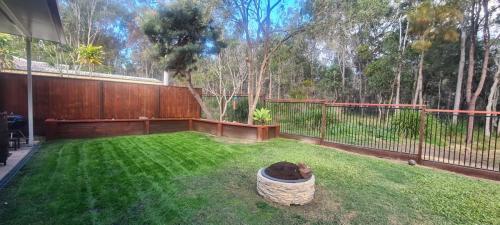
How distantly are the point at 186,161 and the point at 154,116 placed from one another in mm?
4315

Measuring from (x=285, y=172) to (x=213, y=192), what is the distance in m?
0.96

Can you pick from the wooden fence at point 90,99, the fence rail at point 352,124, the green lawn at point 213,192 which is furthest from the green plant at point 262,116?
the wooden fence at point 90,99

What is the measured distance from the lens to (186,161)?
450cm

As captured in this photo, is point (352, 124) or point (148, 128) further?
point (148, 128)

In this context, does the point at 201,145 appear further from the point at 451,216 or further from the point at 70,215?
the point at 451,216

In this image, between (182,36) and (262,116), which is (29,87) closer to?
(182,36)

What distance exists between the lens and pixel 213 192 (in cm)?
307

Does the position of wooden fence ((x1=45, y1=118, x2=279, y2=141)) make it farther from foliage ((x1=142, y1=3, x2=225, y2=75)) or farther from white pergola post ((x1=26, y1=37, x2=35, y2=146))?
foliage ((x1=142, y1=3, x2=225, y2=75))

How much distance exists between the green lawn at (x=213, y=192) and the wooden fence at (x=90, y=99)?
1.75 m

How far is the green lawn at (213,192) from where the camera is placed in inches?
96.6

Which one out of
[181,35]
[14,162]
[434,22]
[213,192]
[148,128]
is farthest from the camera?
[434,22]

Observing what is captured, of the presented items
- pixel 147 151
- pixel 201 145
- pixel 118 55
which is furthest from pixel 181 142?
pixel 118 55

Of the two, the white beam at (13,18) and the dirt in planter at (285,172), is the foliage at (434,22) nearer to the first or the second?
the dirt in planter at (285,172)

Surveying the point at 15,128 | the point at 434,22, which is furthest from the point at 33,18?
the point at 434,22
